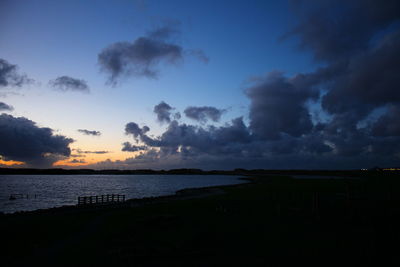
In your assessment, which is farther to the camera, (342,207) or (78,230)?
(342,207)

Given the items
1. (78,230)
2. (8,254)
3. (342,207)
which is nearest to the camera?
(8,254)

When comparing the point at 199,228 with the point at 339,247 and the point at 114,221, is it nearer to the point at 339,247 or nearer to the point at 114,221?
the point at 114,221

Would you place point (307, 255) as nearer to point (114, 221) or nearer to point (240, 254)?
point (240, 254)

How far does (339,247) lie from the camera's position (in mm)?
17484

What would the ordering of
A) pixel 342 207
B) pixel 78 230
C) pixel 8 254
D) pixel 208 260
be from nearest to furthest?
pixel 208 260
pixel 8 254
pixel 78 230
pixel 342 207

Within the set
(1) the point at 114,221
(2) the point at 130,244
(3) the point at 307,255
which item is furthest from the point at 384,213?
(1) the point at 114,221

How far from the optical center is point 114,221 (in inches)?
1025

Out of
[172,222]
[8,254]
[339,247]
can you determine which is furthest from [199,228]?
[8,254]

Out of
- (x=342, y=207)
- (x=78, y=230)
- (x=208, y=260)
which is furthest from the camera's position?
(x=342, y=207)

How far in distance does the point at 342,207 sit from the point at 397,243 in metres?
14.8

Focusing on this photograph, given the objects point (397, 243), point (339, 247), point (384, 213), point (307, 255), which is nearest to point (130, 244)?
point (307, 255)

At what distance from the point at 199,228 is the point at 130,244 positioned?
689 centimetres

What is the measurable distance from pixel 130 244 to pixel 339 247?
14407 mm

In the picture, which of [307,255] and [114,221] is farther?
[114,221]
